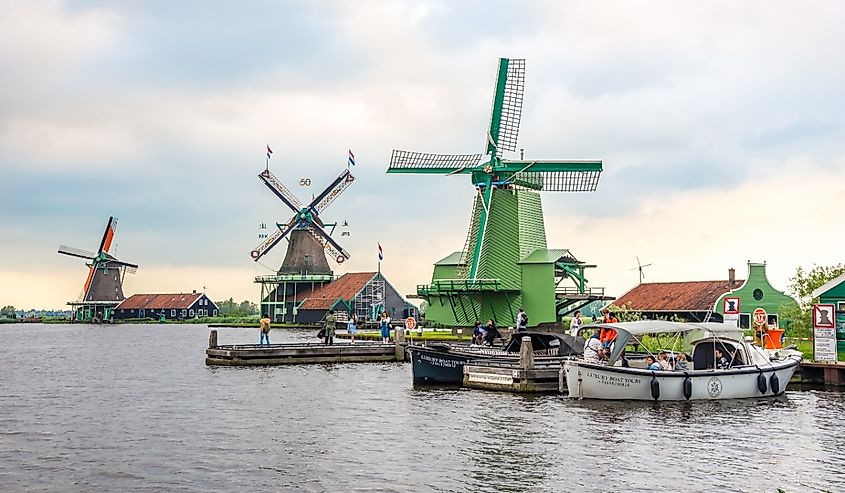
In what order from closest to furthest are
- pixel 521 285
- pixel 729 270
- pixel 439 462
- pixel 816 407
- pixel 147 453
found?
pixel 439 462 < pixel 147 453 < pixel 816 407 < pixel 521 285 < pixel 729 270

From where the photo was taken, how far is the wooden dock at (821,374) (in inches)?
1240

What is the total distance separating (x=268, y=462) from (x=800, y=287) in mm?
37479

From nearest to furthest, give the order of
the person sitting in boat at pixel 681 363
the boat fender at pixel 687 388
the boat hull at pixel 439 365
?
1. the boat fender at pixel 687 388
2. the person sitting in boat at pixel 681 363
3. the boat hull at pixel 439 365

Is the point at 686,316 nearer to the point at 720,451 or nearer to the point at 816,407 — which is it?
the point at 816,407

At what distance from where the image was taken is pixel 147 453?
64.7ft

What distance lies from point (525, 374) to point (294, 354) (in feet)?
50.3

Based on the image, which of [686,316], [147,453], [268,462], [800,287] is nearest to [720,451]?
[268,462]

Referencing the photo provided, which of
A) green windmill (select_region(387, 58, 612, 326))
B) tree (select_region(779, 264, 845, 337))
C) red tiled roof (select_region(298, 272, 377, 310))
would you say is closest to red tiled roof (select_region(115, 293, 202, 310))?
red tiled roof (select_region(298, 272, 377, 310))

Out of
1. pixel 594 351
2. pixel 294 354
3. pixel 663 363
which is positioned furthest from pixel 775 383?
pixel 294 354

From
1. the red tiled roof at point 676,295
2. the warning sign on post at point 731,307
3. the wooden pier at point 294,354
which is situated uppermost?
the red tiled roof at point 676,295

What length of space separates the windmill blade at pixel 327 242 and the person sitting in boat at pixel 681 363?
76.7 metres

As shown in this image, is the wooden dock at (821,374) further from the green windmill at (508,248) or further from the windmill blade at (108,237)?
the windmill blade at (108,237)

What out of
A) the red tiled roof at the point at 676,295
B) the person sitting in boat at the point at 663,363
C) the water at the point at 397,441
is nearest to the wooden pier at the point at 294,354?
the water at the point at 397,441

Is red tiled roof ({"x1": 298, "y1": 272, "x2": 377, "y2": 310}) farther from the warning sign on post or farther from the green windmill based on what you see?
the warning sign on post
